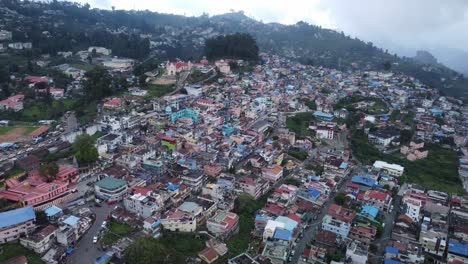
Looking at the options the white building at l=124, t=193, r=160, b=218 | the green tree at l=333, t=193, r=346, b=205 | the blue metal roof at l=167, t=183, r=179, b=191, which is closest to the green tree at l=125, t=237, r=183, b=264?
the white building at l=124, t=193, r=160, b=218

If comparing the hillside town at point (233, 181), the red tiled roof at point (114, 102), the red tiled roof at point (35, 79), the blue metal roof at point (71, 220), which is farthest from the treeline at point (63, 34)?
the blue metal roof at point (71, 220)

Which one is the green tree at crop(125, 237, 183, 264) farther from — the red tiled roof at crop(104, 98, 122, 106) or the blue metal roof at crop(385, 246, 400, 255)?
the red tiled roof at crop(104, 98, 122, 106)

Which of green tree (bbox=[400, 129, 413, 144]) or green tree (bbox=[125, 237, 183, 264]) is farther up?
green tree (bbox=[400, 129, 413, 144])

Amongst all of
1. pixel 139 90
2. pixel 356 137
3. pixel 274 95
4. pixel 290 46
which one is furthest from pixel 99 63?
pixel 290 46

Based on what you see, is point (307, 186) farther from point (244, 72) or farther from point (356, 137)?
point (244, 72)

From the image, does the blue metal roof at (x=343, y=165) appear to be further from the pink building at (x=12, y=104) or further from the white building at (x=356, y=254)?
the pink building at (x=12, y=104)

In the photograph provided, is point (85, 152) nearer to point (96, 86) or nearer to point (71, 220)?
point (71, 220)
